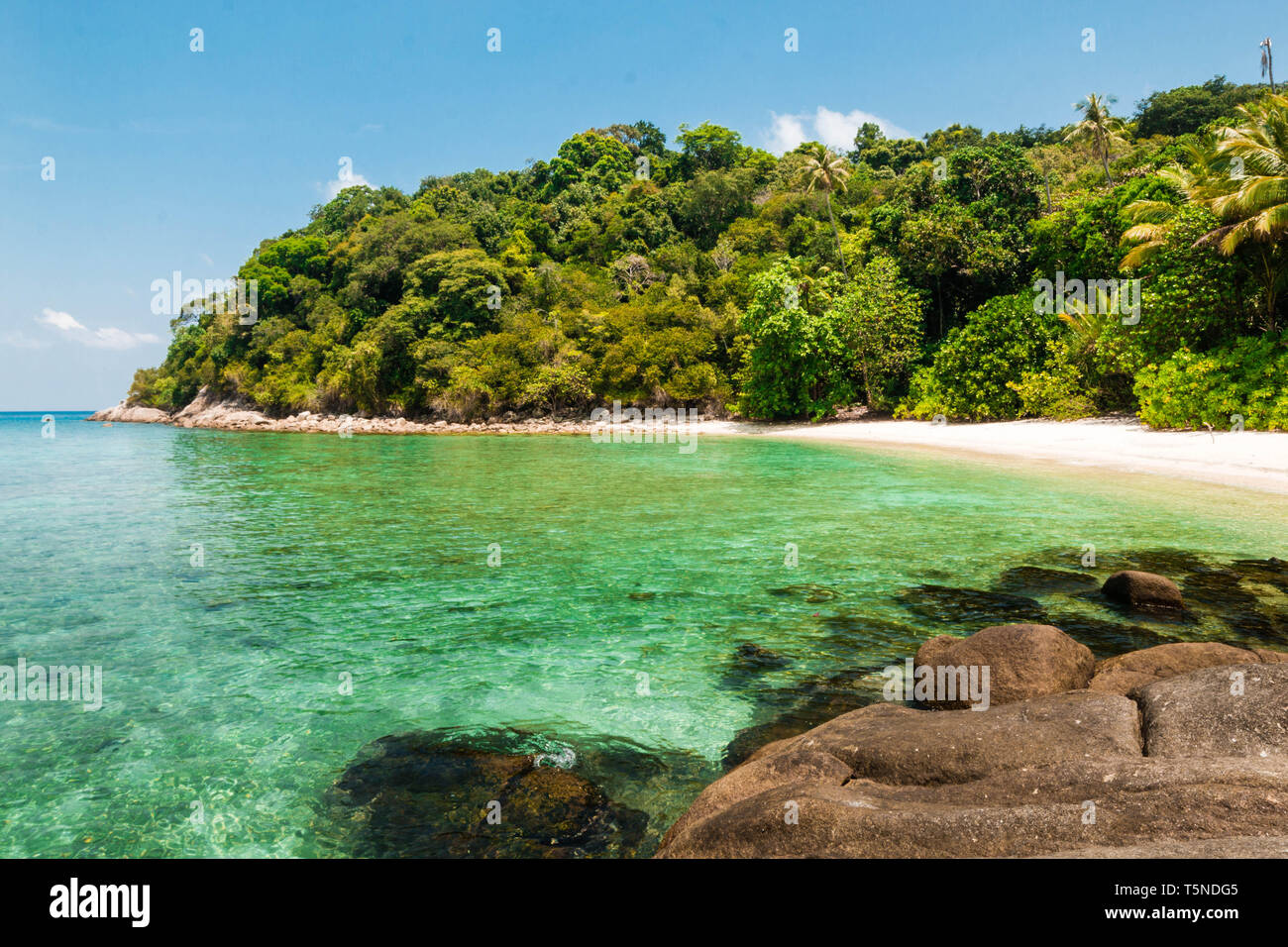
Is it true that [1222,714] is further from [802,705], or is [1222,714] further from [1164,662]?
[802,705]

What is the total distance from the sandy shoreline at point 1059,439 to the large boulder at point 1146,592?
10780 mm

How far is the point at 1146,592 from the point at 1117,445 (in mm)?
17940

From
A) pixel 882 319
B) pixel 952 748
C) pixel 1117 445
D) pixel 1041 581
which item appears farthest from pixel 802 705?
pixel 882 319

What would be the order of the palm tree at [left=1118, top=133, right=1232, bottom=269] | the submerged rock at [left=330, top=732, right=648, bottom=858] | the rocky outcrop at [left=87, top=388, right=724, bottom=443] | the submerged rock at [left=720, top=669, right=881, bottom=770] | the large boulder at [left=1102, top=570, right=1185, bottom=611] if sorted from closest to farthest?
the submerged rock at [left=330, top=732, right=648, bottom=858] → the submerged rock at [left=720, top=669, right=881, bottom=770] → the large boulder at [left=1102, top=570, right=1185, bottom=611] → the palm tree at [left=1118, top=133, right=1232, bottom=269] → the rocky outcrop at [left=87, top=388, right=724, bottom=443]

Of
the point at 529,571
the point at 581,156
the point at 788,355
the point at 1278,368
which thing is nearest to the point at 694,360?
the point at 788,355

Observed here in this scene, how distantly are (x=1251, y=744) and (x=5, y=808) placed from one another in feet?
26.1

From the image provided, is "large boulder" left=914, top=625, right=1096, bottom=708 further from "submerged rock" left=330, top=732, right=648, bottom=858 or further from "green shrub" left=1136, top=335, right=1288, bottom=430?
"green shrub" left=1136, top=335, right=1288, bottom=430

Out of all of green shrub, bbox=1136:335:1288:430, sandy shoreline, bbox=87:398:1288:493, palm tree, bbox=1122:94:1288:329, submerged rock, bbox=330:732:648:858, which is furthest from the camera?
green shrub, bbox=1136:335:1288:430

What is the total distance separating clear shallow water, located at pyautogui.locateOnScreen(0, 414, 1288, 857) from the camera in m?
5.27

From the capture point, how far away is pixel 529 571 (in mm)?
11328

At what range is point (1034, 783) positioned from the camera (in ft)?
11.4

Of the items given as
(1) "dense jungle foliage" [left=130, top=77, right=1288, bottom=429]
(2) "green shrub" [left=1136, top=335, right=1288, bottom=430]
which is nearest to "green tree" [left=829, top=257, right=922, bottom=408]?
(1) "dense jungle foliage" [left=130, top=77, right=1288, bottom=429]

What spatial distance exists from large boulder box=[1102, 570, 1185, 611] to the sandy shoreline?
10.8 metres

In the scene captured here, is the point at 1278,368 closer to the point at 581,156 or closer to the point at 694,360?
the point at 694,360
